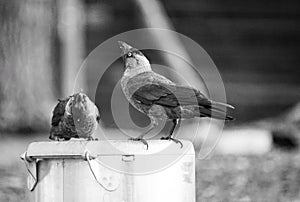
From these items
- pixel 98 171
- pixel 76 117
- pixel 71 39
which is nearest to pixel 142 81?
pixel 98 171

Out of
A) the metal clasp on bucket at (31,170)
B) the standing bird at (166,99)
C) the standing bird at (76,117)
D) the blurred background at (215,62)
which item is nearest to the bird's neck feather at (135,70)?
the standing bird at (166,99)

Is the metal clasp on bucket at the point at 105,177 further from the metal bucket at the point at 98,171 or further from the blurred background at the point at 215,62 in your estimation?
the blurred background at the point at 215,62

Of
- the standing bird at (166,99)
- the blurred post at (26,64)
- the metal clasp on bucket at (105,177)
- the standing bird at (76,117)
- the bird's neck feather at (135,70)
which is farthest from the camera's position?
the blurred post at (26,64)

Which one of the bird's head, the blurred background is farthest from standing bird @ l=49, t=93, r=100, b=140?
the bird's head

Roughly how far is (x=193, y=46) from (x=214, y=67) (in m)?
0.20

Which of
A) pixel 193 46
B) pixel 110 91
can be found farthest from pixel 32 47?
pixel 193 46

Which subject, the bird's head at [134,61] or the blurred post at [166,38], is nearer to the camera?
the bird's head at [134,61]

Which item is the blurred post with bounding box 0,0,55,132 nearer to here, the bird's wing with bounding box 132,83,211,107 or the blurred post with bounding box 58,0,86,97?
the blurred post with bounding box 58,0,86,97

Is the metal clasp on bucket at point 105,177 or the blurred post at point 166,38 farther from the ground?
the blurred post at point 166,38

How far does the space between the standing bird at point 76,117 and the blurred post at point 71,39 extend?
24.6 inches

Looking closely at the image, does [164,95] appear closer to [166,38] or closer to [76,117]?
[76,117]

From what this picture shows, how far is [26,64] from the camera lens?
515 cm

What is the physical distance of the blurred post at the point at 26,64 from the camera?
16.7 ft

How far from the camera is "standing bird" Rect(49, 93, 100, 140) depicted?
4.40 m
